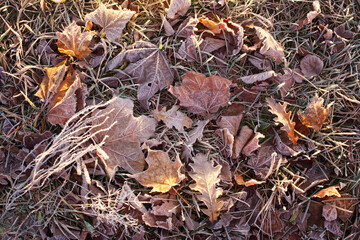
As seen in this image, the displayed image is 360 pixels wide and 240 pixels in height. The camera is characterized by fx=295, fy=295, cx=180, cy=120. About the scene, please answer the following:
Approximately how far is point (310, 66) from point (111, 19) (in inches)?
65.6

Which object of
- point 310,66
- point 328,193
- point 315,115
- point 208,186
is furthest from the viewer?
point 310,66

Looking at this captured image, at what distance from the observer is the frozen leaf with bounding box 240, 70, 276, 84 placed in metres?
2.30

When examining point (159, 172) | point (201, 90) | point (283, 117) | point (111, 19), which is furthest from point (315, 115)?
point (111, 19)

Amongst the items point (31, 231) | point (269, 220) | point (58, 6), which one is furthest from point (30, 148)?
point (269, 220)

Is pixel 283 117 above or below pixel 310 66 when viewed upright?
below

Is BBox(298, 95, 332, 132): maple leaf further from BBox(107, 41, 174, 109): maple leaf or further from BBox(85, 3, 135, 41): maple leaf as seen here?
BBox(85, 3, 135, 41): maple leaf

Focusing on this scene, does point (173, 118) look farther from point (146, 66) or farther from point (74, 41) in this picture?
point (74, 41)

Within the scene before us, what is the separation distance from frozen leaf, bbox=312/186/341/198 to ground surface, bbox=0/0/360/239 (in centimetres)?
1

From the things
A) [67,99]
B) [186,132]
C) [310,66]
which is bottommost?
[186,132]

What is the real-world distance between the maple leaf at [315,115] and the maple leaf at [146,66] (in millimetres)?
1094

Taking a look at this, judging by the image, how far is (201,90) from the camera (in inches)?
88.3

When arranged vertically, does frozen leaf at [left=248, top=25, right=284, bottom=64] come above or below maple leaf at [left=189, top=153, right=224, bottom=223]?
above

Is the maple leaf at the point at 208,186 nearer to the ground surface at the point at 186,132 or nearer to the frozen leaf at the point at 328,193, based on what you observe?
the ground surface at the point at 186,132

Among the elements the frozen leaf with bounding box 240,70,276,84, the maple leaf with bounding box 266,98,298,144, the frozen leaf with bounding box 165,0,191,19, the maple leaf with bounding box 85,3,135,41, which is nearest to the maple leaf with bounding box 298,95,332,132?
the maple leaf with bounding box 266,98,298,144
